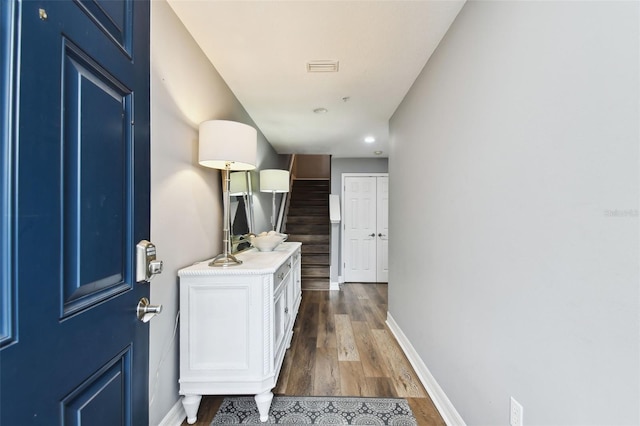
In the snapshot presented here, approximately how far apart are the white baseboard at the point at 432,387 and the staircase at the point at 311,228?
2.14m


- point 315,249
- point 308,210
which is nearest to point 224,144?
point 315,249

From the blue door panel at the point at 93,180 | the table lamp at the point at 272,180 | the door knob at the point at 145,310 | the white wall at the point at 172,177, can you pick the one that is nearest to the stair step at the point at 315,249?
the table lamp at the point at 272,180

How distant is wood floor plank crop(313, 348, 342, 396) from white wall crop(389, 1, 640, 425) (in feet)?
2.30

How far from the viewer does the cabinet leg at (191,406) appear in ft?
4.99

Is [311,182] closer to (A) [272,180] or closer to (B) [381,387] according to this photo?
(A) [272,180]

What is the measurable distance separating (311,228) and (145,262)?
4483 mm

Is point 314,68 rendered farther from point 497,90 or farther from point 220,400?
point 220,400

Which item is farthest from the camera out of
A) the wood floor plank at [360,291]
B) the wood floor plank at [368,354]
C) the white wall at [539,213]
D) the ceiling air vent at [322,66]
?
the wood floor plank at [360,291]

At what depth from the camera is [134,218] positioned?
0.75 m

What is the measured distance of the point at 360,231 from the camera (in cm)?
498

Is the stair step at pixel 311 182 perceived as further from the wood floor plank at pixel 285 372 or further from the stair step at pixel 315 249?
the wood floor plank at pixel 285 372

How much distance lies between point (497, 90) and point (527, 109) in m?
0.22

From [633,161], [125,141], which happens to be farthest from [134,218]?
[633,161]

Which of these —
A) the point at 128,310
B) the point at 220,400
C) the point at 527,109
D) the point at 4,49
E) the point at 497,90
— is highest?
the point at 497,90
